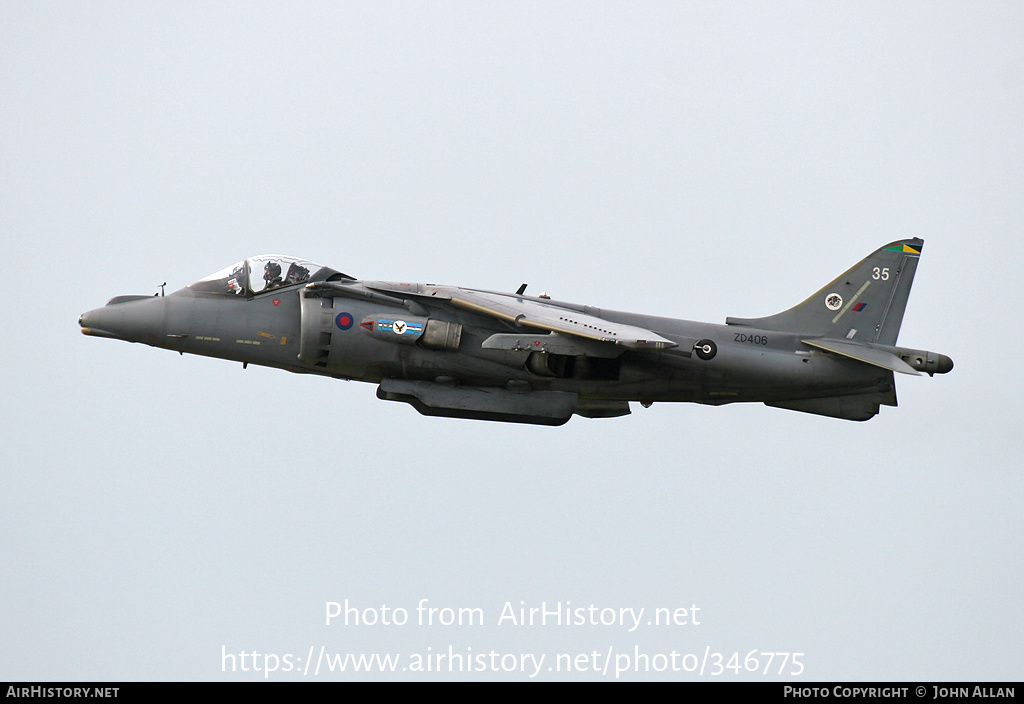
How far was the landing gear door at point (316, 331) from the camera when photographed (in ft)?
69.6

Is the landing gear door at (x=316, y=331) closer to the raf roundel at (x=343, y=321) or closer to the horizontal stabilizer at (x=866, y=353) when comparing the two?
the raf roundel at (x=343, y=321)

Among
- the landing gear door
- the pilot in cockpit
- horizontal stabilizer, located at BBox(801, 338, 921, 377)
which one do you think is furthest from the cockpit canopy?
horizontal stabilizer, located at BBox(801, 338, 921, 377)

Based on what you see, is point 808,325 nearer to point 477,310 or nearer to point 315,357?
point 477,310

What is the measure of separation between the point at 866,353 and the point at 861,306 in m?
1.39

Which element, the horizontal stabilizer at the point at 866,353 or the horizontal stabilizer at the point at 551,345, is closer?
the horizontal stabilizer at the point at 551,345

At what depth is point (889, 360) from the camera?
22.4m

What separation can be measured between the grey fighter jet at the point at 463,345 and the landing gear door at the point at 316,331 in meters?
0.02

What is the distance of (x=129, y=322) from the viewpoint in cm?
2164

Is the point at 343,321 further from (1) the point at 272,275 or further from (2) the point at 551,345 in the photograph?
(2) the point at 551,345

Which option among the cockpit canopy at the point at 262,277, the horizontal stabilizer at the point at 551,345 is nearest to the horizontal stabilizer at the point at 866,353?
the horizontal stabilizer at the point at 551,345

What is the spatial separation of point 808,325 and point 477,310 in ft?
21.7

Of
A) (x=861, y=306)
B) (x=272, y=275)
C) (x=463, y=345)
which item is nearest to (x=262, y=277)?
(x=272, y=275)

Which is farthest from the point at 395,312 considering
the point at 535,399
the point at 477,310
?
the point at 535,399

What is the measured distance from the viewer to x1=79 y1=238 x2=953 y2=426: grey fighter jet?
839 inches
